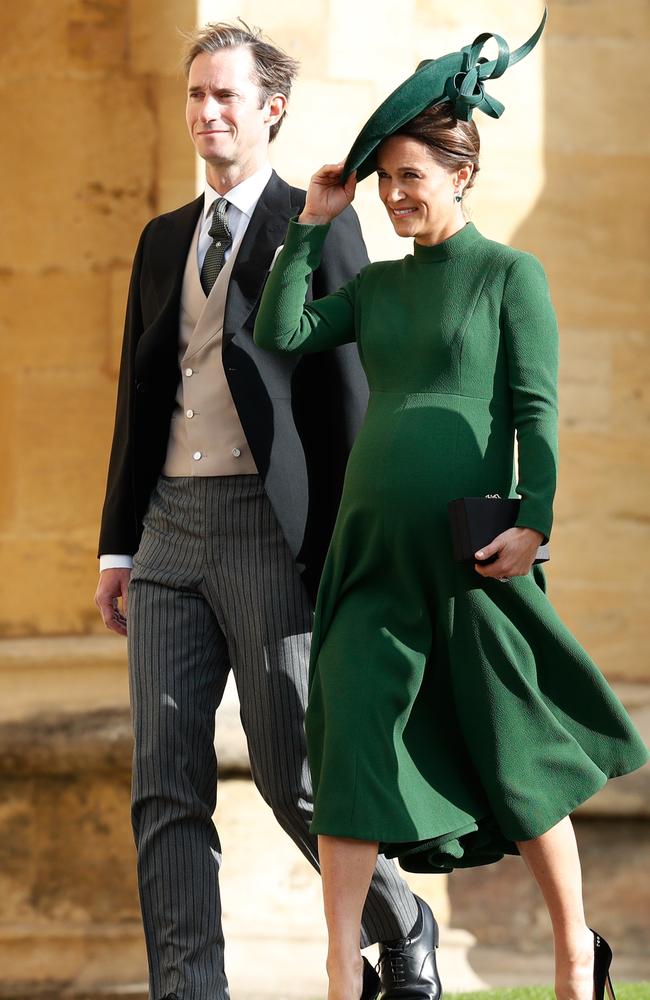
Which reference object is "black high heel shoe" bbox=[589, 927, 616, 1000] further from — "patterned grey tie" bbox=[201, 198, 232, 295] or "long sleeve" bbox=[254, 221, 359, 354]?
"patterned grey tie" bbox=[201, 198, 232, 295]

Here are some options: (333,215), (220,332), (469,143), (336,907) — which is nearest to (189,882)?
(336,907)

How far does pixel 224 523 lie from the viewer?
3.10m

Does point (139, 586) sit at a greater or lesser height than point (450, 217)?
lesser

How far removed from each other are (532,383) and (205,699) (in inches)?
37.6

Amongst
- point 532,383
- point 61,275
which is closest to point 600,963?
point 532,383

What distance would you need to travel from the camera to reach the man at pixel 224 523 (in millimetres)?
3074

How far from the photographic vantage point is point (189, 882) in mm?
3080

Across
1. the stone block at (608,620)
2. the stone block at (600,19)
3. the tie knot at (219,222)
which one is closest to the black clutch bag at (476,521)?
the tie knot at (219,222)

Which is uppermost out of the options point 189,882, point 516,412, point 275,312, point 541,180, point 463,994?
point 541,180

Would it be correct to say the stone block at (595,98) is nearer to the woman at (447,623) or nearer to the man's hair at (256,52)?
the man's hair at (256,52)

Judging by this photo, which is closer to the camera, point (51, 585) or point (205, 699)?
point (205, 699)

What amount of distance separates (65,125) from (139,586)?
1.99m

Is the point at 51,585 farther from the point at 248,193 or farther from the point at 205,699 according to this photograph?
the point at 248,193

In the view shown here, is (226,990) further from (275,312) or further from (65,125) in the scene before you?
(65,125)
